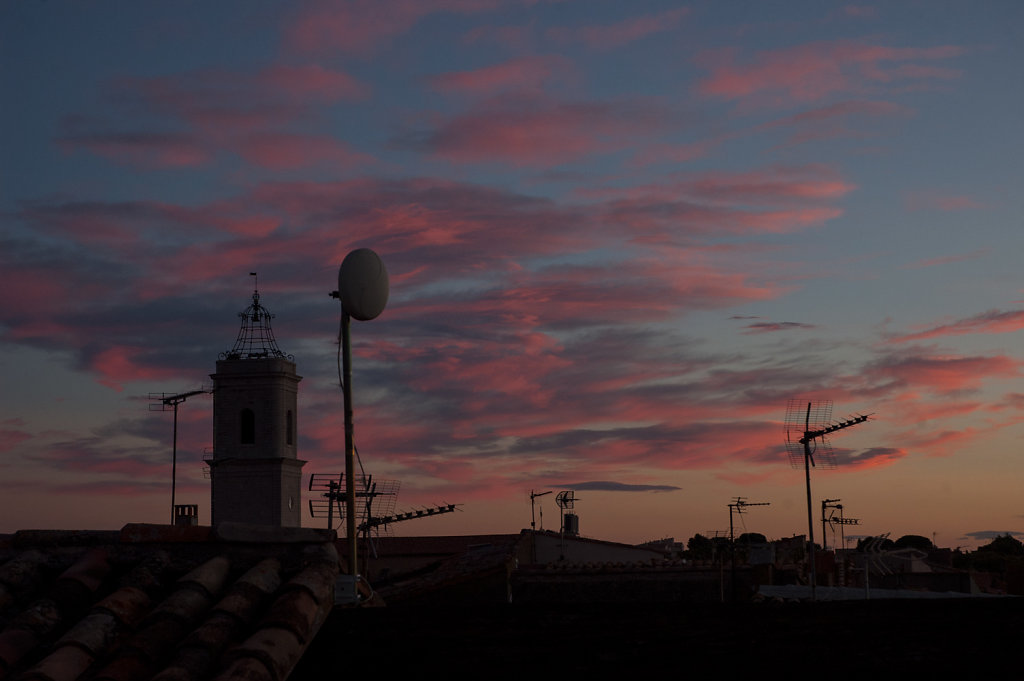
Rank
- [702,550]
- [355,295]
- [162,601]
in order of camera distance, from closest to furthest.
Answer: [162,601]
[355,295]
[702,550]

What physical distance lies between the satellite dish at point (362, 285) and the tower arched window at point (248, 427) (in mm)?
73866

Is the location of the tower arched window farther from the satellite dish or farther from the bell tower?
the satellite dish

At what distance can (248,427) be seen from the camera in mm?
83062

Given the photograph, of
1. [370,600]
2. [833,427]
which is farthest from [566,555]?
[370,600]

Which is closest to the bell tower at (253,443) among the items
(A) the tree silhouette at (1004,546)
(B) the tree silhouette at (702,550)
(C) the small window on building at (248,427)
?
(C) the small window on building at (248,427)

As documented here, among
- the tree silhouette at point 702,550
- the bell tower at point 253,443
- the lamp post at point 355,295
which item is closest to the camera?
the lamp post at point 355,295

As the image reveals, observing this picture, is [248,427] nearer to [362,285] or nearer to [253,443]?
[253,443]

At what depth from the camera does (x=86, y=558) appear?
8656 millimetres

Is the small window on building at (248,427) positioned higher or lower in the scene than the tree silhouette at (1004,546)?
higher

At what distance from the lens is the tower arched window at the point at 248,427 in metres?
82.7

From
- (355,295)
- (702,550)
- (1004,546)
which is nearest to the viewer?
(355,295)

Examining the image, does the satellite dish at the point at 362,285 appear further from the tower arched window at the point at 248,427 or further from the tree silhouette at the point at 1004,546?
the tree silhouette at the point at 1004,546

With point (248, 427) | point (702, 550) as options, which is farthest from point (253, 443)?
point (702, 550)

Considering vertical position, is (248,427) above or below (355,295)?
above
